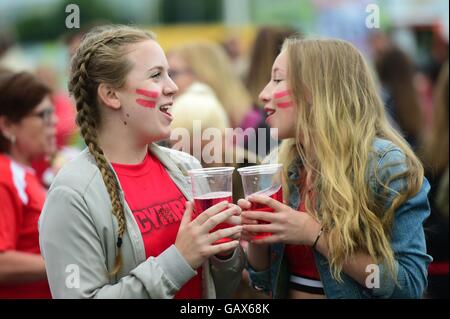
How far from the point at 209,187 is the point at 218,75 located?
3.41 m

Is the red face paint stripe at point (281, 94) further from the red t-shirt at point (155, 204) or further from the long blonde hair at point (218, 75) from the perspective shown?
the long blonde hair at point (218, 75)

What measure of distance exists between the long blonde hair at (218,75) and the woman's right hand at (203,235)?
10.3ft

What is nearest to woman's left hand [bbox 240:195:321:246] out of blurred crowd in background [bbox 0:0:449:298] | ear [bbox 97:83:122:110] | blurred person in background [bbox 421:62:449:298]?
ear [bbox 97:83:122:110]

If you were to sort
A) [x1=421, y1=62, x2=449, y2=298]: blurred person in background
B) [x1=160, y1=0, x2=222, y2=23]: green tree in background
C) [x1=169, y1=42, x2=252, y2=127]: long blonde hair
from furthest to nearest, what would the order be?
[x1=160, y1=0, x2=222, y2=23]: green tree in background → [x1=169, y1=42, x2=252, y2=127]: long blonde hair → [x1=421, y1=62, x2=449, y2=298]: blurred person in background

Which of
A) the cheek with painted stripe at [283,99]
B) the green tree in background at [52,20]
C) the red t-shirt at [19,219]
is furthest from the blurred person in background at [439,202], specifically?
the green tree in background at [52,20]

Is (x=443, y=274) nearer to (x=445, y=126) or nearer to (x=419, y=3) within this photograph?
(x=445, y=126)

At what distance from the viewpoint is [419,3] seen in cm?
1290

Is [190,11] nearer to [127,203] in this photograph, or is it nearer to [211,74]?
[211,74]

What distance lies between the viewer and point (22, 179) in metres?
3.52

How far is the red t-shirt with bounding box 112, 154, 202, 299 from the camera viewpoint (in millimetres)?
2508

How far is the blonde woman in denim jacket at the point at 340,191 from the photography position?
255 cm

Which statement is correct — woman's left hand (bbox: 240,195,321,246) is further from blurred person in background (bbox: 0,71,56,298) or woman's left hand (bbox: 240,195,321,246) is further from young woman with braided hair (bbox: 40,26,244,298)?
blurred person in background (bbox: 0,71,56,298)

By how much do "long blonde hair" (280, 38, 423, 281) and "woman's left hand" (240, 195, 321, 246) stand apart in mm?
84
